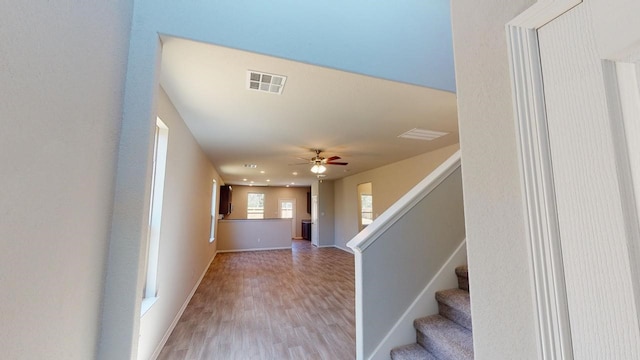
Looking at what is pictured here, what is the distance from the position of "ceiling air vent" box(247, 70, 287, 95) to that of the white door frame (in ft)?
5.79

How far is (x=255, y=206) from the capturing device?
1209 centimetres

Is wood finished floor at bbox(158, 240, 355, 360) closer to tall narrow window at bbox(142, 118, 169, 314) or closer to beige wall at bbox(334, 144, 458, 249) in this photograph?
tall narrow window at bbox(142, 118, 169, 314)

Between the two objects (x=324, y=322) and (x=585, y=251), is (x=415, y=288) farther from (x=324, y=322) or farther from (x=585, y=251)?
Answer: (x=585, y=251)

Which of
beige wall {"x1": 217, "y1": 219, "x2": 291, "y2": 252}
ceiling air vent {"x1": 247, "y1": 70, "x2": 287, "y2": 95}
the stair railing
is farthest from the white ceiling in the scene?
beige wall {"x1": 217, "y1": 219, "x2": 291, "y2": 252}

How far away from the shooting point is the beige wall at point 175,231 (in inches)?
92.6

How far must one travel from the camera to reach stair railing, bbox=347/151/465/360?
76.1 inches

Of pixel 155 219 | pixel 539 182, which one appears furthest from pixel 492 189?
pixel 155 219

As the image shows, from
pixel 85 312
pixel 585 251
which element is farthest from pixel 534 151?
pixel 85 312

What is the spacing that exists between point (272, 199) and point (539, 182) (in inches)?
473

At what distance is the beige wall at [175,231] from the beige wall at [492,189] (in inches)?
93.2

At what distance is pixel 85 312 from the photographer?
45.2 inches

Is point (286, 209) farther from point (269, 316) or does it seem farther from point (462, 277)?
point (462, 277)

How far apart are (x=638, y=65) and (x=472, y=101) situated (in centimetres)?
34

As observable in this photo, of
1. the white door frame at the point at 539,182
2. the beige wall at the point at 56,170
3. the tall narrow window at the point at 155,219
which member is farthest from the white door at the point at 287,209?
the white door frame at the point at 539,182
